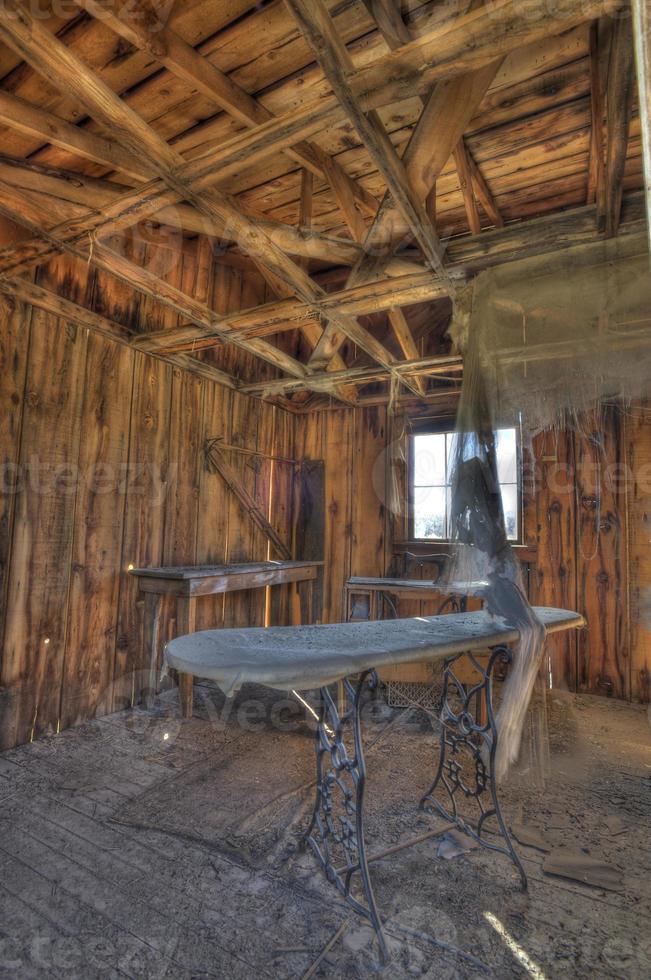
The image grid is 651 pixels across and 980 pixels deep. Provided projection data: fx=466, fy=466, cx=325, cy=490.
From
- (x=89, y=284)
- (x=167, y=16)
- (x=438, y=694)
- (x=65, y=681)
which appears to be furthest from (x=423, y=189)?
(x=65, y=681)

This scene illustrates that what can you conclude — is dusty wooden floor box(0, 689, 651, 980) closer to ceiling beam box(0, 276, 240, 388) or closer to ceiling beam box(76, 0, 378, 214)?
ceiling beam box(0, 276, 240, 388)

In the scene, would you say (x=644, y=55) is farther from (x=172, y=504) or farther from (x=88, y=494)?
(x=172, y=504)

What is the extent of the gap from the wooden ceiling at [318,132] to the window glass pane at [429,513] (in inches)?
80.0

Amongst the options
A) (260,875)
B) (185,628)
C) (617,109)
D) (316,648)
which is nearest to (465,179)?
(617,109)

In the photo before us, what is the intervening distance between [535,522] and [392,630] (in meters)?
2.75

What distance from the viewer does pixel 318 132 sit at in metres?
1.73

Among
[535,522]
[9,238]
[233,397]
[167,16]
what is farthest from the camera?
[233,397]

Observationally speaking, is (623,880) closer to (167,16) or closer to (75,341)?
(167,16)

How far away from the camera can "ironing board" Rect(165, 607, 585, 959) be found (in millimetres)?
1318

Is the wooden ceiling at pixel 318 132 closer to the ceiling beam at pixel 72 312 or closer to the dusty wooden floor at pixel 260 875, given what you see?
the ceiling beam at pixel 72 312

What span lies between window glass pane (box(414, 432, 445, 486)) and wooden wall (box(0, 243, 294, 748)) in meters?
1.96

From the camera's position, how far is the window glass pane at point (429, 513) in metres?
4.52

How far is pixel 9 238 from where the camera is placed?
105 inches

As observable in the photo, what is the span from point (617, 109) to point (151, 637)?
375cm
